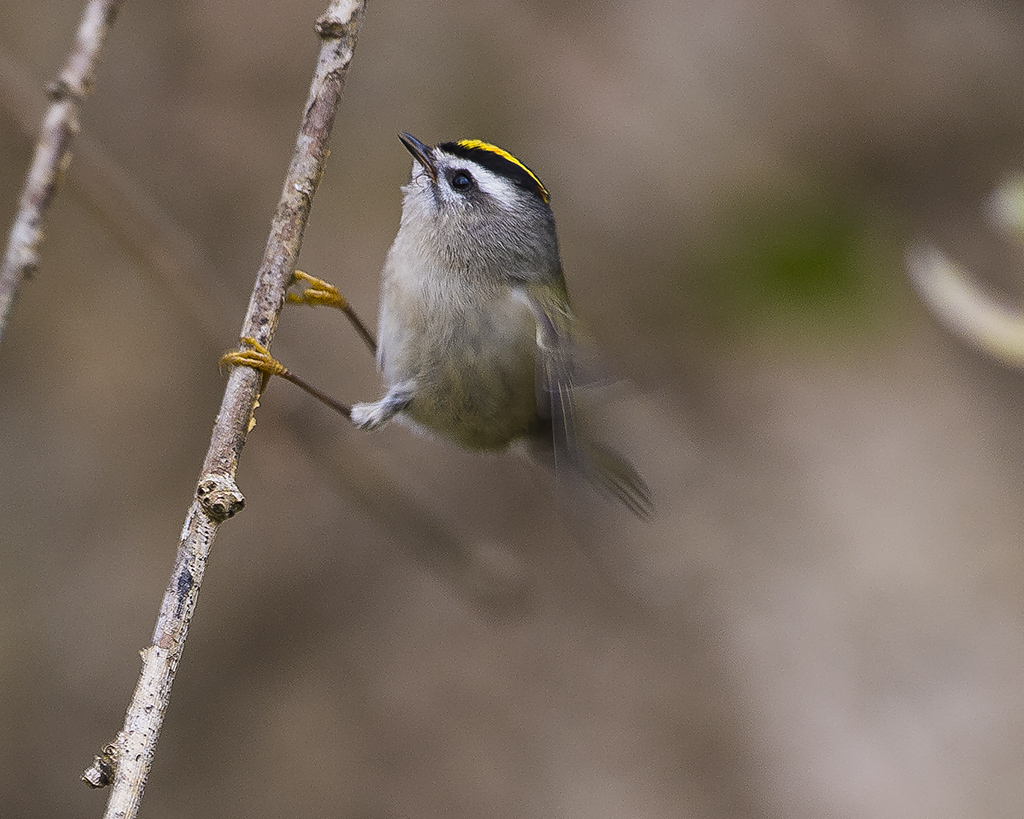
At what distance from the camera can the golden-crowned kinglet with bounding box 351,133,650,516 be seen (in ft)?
7.70

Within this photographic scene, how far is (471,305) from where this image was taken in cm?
236

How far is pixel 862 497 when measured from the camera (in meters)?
3.80

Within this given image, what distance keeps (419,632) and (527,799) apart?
2.05 feet

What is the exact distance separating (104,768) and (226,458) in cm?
48

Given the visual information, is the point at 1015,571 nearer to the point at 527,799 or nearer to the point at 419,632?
the point at 527,799

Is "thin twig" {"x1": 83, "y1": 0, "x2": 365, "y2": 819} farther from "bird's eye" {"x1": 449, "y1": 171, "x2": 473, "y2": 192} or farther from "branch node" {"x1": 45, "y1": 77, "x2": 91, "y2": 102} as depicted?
"bird's eye" {"x1": 449, "y1": 171, "x2": 473, "y2": 192}

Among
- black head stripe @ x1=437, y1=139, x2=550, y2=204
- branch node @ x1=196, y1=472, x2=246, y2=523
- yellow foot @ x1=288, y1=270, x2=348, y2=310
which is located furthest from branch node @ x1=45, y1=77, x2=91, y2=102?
black head stripe @ x1=437, y1=139, x2=550, y2=204

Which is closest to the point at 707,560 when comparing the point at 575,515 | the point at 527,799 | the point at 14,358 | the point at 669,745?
the point at 669,745

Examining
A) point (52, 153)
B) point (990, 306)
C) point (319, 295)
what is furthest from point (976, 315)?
point (319, 295)

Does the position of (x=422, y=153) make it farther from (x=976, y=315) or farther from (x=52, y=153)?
(x=976, y=315)

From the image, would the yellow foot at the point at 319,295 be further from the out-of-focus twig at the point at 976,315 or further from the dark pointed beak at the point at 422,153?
the out-of-focus twig at the point at 976,315

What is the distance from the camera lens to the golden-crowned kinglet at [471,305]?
2.35 meters

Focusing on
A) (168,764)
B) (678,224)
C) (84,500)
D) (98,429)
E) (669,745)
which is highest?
(678,224)

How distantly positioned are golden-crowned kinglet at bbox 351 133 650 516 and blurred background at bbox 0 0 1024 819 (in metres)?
0.21
